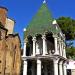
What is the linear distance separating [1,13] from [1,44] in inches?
218

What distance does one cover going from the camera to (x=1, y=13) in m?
28.5

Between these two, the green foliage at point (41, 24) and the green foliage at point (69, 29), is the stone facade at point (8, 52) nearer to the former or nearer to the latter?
the green foliage at point (41, 24)

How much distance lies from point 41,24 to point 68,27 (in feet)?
27.8

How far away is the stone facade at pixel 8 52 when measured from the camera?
2503cm

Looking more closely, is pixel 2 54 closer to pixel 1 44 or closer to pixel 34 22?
pixel 1 44

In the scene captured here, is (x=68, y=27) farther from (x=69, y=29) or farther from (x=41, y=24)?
(x=41, y=24)

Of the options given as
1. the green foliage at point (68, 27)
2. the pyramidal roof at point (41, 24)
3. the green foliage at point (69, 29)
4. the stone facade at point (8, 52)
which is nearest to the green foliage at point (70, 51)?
the green foliage at point (69, 29)

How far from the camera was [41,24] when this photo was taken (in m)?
23.5

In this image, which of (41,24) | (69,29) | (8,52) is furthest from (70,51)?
(8,52)

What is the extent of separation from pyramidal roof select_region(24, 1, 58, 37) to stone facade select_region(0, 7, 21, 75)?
11.8 feet

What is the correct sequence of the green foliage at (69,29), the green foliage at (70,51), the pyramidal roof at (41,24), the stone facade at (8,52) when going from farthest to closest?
the green foliage at (69,29) → the green foliage at (70,51) → the stone facade at (8,52) → the pyramidal roof at (41,24)

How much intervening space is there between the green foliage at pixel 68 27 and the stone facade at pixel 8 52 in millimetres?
7466

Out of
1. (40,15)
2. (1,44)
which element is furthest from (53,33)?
(1,44)

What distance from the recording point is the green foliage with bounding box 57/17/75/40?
30.6 metres
